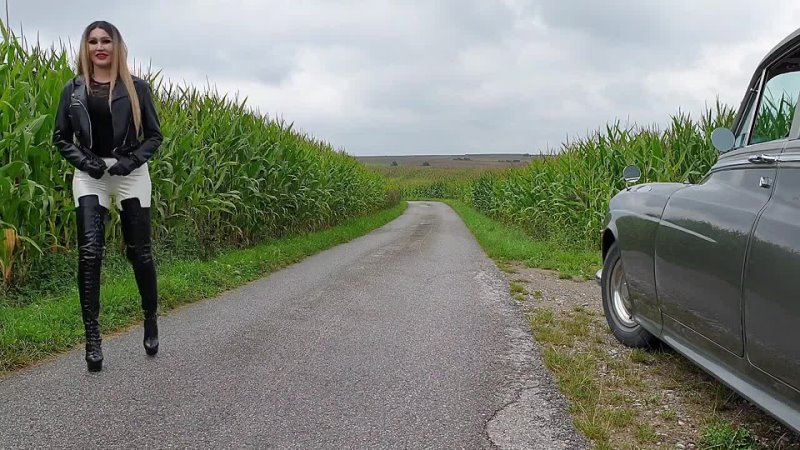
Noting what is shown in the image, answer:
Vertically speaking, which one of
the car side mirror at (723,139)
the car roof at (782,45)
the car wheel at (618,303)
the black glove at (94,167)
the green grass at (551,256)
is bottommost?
the green grass at (551,256)

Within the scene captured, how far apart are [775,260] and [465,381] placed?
5.85 feet

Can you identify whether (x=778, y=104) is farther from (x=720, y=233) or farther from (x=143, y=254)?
(x=143, y=254)

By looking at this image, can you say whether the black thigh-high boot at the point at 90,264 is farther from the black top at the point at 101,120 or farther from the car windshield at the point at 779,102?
the car windshield at the point at 779,102

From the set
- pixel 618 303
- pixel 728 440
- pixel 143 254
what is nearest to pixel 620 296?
pixel 618 303

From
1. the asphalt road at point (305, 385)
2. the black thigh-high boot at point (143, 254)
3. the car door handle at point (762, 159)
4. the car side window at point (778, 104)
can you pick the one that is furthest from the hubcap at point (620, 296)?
the black thigh-high boot at point (143, 254)

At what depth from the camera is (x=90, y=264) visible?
3.42m

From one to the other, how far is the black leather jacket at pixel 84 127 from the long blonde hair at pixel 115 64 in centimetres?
3

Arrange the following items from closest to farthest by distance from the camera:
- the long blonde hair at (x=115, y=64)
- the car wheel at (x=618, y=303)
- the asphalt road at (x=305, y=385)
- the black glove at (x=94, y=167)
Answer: the asphalt road at (x=305, y=385) → the black glove at (x=94, y=167) → the long blonde hair at (x=115, y=64) → the car wheel at (x=618, y=303)

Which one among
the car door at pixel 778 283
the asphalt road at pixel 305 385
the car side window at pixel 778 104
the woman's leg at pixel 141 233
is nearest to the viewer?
the car door at pixel 778 283

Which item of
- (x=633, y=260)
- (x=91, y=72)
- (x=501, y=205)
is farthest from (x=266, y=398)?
(x=501, y=205)

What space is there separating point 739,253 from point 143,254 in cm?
327

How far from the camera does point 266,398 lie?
121 inches

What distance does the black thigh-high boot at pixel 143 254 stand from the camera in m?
3.54

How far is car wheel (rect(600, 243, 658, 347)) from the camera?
4.06 metres
